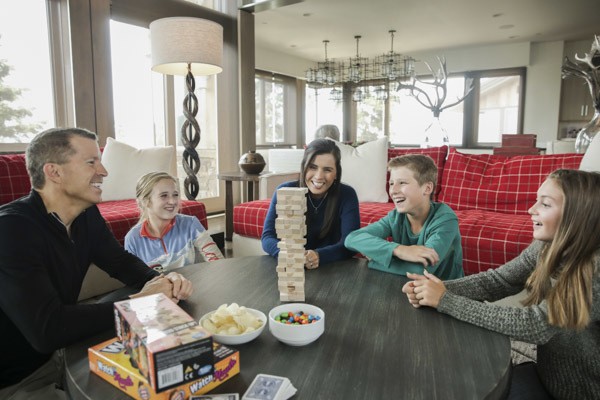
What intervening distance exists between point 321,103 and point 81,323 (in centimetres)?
852

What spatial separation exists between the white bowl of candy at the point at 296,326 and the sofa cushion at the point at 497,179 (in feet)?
7.22

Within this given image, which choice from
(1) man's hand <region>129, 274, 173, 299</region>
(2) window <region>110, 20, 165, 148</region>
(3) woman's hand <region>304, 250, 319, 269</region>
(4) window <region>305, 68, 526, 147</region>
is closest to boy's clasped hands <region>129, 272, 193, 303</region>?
(1) man's hand <region>129, 274, 173, 299</region>

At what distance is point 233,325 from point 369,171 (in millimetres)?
2433

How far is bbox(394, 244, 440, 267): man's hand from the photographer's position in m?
1.26

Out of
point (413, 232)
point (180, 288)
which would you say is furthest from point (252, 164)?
point (180, 288)

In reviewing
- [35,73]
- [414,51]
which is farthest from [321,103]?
[35,73]

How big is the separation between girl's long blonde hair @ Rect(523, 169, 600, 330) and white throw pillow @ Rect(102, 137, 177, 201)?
9.33 ft

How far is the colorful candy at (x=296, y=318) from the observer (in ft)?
2.89

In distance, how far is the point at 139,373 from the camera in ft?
2.20

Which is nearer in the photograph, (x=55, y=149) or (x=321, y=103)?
(x=55, y=149)

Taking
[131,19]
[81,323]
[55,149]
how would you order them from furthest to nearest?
[131,19] < [55,149] < [81,323]

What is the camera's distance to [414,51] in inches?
320

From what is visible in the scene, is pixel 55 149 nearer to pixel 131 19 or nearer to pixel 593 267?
pixel 593 267

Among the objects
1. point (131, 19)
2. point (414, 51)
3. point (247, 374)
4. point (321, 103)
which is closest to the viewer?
point (247, 374)
